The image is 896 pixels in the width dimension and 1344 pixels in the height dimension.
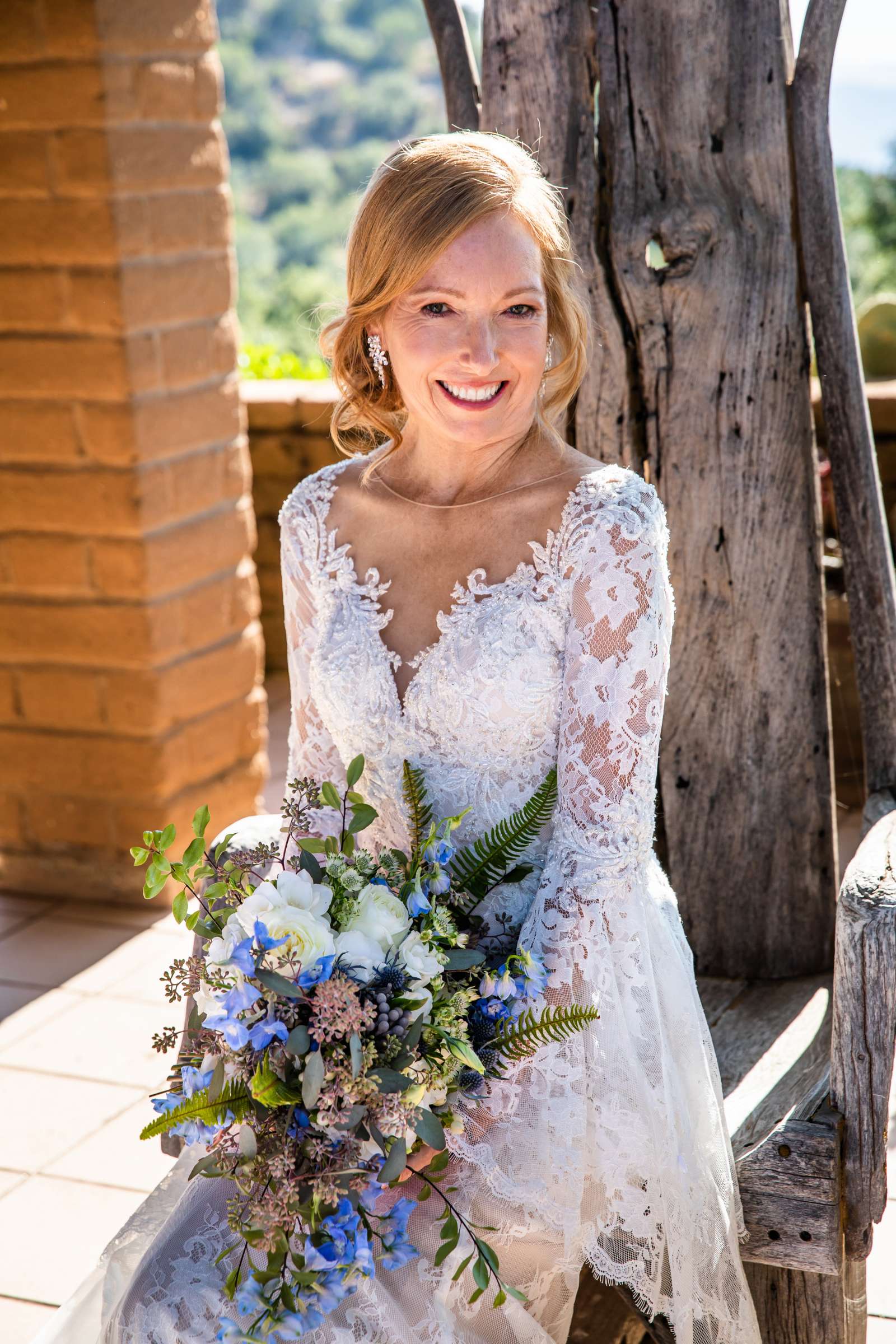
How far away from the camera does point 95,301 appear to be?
384 centimetres

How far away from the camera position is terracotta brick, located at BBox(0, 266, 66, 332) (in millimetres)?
3873

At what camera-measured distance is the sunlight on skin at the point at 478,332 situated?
2084 millimetres

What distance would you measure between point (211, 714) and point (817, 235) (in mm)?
2520

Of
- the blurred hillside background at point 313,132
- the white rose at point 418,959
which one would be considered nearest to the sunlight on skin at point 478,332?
the white rose at point 418,959

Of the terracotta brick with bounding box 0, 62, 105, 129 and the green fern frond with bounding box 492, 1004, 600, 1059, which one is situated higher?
the terracotta brick with bounding box 0, 62, 105, 129

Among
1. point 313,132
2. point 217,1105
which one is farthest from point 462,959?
point 313,132

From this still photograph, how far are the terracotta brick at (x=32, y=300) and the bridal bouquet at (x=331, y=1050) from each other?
254 cm

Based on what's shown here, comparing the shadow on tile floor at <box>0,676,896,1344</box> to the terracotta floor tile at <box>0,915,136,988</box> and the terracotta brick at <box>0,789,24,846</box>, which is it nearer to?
the terracotta floor tile at <box>0,915,136,988</box>

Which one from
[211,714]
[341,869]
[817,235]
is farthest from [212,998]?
[211,714]

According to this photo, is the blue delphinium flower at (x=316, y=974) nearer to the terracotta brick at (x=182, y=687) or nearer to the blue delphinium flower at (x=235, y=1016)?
the blue delphinium flower at (x=235, y=1016)

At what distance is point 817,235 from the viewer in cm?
240

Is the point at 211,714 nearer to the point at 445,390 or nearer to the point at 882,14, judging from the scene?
the point at 445,390

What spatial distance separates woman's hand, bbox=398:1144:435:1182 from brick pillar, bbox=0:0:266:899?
2.44 metres

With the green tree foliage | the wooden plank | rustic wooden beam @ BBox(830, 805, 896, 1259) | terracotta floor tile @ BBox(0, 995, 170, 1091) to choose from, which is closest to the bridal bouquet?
rustic wooden beam @ BBox(830, 805, 896, 1259)
